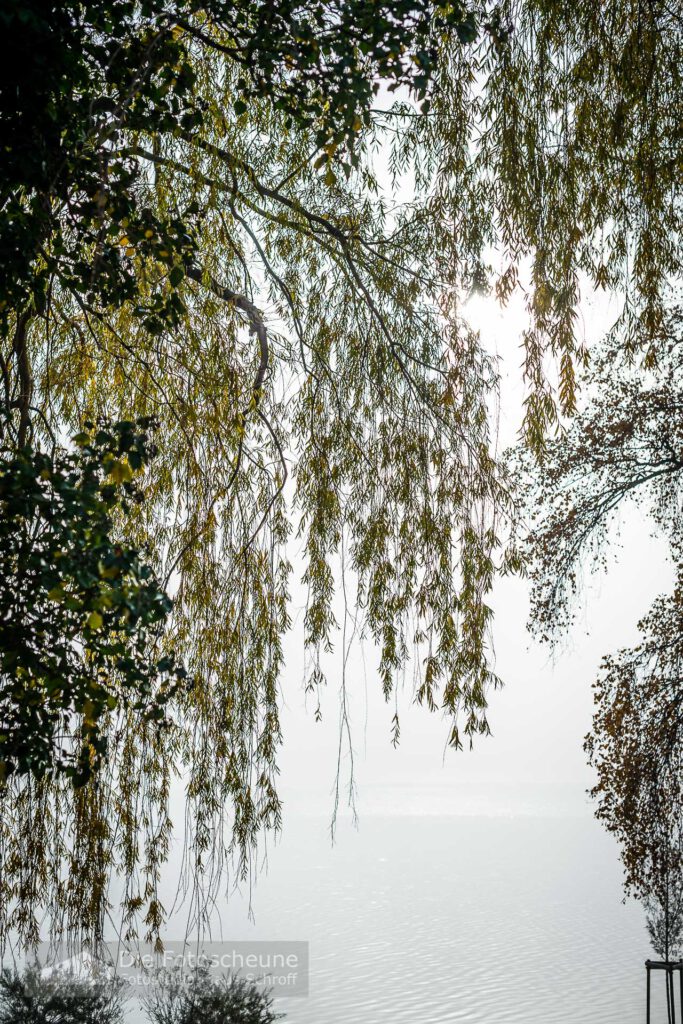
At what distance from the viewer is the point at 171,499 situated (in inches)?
102

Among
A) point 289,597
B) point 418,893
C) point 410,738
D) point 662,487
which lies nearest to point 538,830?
point 410,738

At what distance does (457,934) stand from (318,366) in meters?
17.6

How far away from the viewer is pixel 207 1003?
5699 millimetres

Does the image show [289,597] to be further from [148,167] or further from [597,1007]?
[597,1007]

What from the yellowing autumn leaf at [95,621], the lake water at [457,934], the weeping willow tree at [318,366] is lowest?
the lake water at [457,934]

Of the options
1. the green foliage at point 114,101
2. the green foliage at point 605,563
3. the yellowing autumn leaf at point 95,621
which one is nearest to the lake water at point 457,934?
the yellowing autumn leaf at point 95,621

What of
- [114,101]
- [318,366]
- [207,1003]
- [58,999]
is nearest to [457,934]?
[207,1003]

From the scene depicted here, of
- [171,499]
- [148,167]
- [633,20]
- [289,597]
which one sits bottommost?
[289,597]

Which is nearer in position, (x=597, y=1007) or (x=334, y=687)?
(x=334, y=687)

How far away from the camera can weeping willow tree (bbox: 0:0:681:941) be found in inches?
93.0

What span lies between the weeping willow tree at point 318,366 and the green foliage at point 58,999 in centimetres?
343

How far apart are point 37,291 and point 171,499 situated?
2.67 feet

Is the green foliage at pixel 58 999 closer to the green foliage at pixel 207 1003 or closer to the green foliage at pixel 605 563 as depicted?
the green foliage at pixel 207 1003

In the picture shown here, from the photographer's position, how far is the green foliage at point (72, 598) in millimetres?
1492
